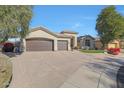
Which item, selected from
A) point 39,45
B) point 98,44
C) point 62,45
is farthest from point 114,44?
point 39,45

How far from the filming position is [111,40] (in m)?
45.9

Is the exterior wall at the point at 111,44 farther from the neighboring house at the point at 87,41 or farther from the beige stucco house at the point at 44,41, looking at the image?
the beige stucco house at the point at 44,41

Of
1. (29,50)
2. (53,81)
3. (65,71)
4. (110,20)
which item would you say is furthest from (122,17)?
(53,81)

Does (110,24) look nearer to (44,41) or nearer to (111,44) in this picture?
(111,44)

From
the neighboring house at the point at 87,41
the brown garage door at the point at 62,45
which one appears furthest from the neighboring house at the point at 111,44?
the brown garage door at the point at 62,45

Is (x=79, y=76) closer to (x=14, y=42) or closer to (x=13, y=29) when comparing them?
(x=13, y=29)

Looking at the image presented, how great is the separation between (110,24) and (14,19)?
27697 mm

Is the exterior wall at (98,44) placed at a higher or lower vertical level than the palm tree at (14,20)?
lower

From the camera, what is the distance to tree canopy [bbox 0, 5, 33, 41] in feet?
60.7

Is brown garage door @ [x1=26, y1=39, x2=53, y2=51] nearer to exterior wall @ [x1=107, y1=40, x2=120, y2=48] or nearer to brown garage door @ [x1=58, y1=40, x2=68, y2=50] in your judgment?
brown garage door @ [x1=58, y1=40, x2=68, y2=50]

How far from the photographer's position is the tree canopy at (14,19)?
18500mm

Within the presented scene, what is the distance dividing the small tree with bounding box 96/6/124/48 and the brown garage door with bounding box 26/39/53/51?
46.6ft

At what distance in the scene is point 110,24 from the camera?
4409 centimetres
